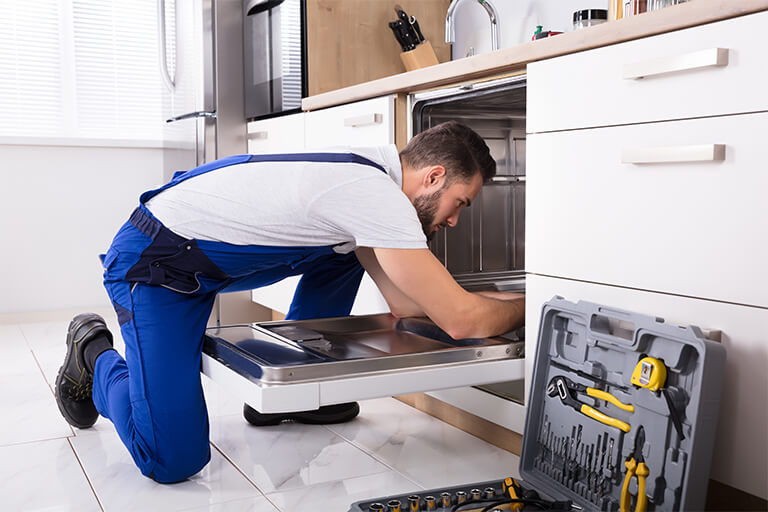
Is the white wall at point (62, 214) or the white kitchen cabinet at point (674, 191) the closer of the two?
the white kitchen cabinet at point (674, 191)

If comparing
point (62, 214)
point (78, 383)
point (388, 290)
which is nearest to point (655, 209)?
point (388, 290)

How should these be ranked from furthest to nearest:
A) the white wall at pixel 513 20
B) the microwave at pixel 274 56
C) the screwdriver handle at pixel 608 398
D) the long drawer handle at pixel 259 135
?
the long drawer handle at pixel 259 135, the microwave at pixel 274 56, the white wall at pixel 513 20, the screwdriver handle at pixel 608 398

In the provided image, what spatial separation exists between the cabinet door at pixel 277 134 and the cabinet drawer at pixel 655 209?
1.23 meters

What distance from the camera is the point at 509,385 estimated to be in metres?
1.89

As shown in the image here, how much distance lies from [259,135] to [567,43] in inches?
67.9

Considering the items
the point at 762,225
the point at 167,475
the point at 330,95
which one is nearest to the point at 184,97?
the point at 330,95

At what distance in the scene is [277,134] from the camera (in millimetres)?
2830

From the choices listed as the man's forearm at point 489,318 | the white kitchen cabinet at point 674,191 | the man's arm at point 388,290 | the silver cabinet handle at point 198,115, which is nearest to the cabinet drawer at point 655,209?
the white kitchen cabinet at point 674,191

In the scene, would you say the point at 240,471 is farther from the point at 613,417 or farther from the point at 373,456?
the point at 613,417

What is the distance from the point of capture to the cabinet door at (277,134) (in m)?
2.66

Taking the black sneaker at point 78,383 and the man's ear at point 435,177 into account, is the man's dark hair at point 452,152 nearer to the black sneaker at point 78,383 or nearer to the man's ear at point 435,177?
the man's ear at point 435,177

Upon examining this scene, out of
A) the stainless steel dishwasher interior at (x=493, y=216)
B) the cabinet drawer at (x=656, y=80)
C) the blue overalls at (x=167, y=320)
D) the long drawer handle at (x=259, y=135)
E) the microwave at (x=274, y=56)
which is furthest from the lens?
the long drawer handle at (x=259, y=135)

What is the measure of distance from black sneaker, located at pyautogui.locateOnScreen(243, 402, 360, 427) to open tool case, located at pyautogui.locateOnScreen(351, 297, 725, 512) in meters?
0.66

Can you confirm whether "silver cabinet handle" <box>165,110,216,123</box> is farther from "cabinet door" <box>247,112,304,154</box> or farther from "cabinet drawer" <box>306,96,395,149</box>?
"cabinet drawer" <box>306,96,395,149</box>
